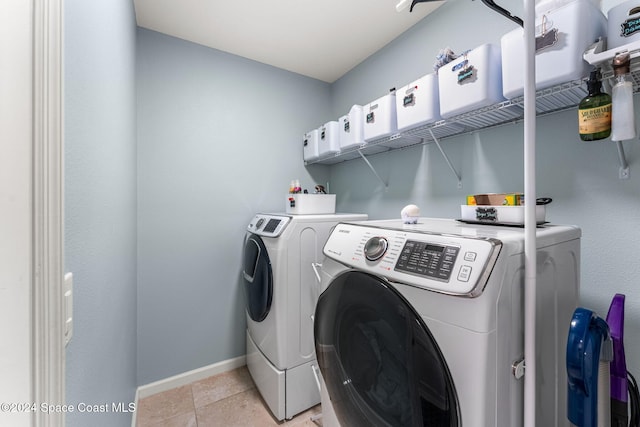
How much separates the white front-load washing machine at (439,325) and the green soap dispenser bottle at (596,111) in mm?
346

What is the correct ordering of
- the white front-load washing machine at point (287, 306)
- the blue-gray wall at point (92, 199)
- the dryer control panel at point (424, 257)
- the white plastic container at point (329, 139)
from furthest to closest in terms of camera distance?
the white plastic container at point (329, 139)
the white front-load washing machine at point (287, 306)
the dryer control panel at point (424, 257)
the blue-gray wall at point (92, 199)

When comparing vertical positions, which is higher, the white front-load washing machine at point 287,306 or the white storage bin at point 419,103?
the white storage bin at point 419,103

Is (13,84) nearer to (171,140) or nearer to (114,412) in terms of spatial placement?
(114,412)

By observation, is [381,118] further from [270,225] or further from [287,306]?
[287,306]

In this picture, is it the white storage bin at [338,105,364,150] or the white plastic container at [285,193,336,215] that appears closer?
the white storage bin at [338,105,364,150]

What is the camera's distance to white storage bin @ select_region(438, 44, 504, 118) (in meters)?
1.14

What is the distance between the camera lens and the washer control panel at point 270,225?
1.71 meters

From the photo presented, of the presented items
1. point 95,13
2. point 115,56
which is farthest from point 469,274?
point 115,56

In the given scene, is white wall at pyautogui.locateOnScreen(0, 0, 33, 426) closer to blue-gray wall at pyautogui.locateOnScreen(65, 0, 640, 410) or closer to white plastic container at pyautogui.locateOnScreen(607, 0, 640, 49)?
blue-gray wall at pyautogui.locateOnScreen(65, 0, 640, 410)

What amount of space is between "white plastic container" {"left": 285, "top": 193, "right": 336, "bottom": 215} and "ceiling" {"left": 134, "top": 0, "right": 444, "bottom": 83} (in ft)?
4.05

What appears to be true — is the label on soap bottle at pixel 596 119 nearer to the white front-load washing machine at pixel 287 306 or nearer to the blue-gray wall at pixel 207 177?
the blue-gray wall at pixel 207 177

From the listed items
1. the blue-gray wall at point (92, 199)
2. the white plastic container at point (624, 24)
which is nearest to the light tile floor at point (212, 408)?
the blue-gray wall at point (92, 199)

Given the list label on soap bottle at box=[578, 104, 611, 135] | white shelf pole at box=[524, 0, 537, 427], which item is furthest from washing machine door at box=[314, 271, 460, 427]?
label on soap bottle at box=[578, 104, 611, 135]

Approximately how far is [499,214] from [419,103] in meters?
0.74
